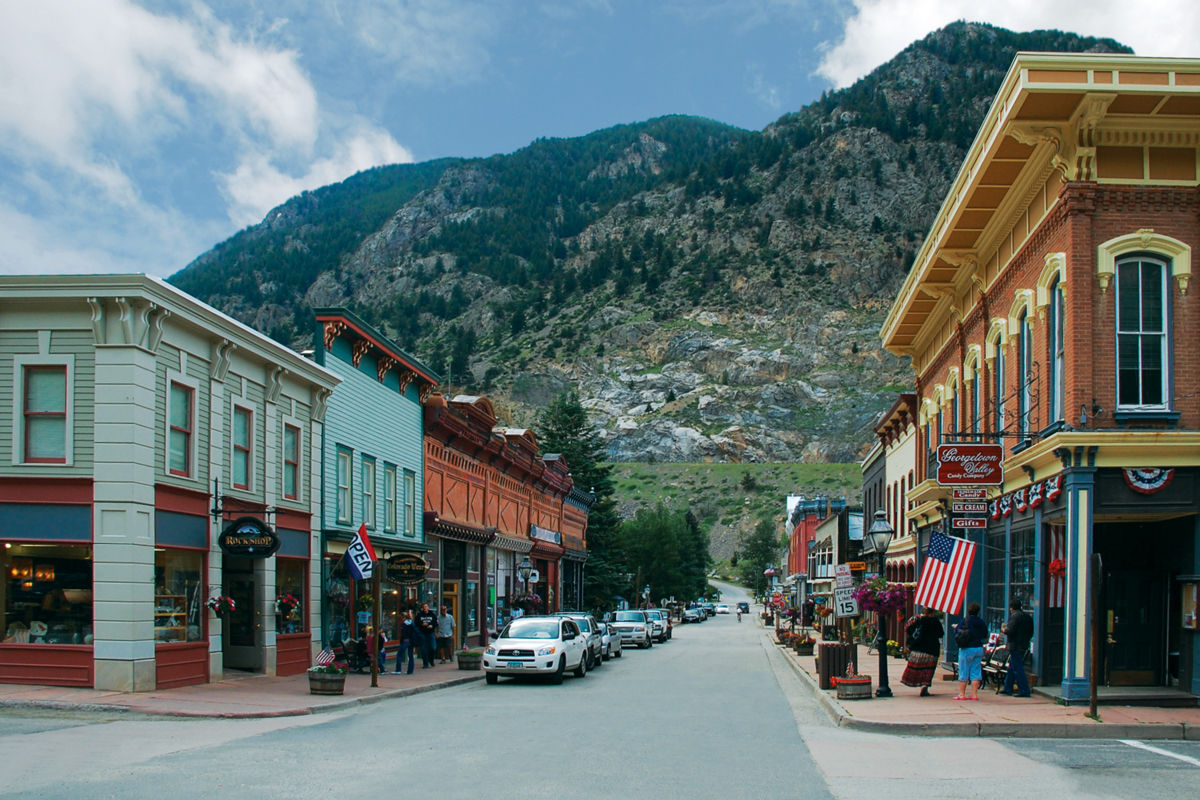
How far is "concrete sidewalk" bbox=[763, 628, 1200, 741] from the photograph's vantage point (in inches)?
603

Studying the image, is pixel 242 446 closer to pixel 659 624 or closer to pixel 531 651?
pixel 531 651

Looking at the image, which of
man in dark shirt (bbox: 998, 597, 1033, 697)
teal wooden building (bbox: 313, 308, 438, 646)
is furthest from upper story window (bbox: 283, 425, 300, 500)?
man in dark shirt (bbox: 998, 597, 1033, 697)

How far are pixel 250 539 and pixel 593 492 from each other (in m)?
54.2

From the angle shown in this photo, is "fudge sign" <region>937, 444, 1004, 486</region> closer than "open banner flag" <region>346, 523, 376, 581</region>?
Yes

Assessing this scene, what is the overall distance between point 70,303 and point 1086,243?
1664 centimetres

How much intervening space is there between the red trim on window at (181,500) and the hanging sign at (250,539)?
650 mm

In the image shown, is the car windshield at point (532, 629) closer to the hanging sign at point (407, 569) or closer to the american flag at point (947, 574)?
the hanging sign at point (407, 569)

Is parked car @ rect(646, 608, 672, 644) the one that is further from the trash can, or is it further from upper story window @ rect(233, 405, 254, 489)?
upper story window @ rect(233, 405, 254, 489)

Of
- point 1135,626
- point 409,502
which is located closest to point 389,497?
point 409,502

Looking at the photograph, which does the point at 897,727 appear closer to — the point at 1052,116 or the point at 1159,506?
the point at 1159,506

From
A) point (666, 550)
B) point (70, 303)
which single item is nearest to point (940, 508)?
point (70, 303)

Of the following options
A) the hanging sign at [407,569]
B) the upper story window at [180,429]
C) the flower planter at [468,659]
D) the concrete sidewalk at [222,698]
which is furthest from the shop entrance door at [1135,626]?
the upper story window at [180,429]

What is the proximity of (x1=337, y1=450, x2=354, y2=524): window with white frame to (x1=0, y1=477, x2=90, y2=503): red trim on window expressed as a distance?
989 centimetres

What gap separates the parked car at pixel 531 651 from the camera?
25609 mm
